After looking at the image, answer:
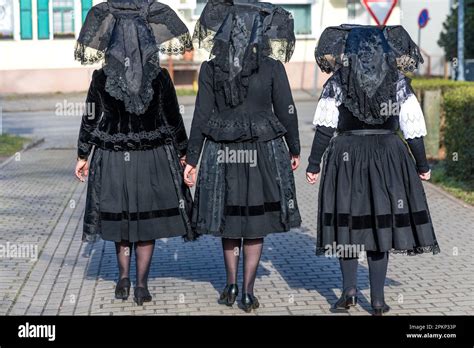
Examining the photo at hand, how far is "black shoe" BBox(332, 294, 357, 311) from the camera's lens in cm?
616

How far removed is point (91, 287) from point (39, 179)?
244 inches

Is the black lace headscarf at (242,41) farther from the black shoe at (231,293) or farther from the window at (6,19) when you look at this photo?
the window at (6,19)

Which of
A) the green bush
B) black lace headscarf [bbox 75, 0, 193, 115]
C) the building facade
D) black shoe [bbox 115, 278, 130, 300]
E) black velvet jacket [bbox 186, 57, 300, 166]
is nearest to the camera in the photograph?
black velvet jacket [bbox 186, 57, 300, 166]

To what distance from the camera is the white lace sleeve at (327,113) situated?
596cm

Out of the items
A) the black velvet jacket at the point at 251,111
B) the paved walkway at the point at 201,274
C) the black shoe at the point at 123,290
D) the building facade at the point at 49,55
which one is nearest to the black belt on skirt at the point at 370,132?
the black velvet jacket at the point at 251,111

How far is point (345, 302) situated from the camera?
617 centimetres

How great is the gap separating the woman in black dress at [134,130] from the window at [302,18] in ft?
90.5

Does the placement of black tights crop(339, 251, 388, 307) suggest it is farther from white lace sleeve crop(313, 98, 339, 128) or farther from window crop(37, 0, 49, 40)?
window crop(37, 0, 49, 40)

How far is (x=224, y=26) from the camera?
6.05 meters

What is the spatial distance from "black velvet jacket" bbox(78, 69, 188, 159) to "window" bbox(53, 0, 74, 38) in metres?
24.5

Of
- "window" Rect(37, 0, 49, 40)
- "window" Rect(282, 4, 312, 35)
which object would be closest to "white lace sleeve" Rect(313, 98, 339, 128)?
"window" Rect(37, 0, 49, 40)

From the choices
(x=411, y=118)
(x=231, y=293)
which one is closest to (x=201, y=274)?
(x=231, y=293)

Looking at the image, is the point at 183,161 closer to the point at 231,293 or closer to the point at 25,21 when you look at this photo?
the point at 231,293

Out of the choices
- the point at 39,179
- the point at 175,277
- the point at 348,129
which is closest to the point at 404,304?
the point at 348,129
